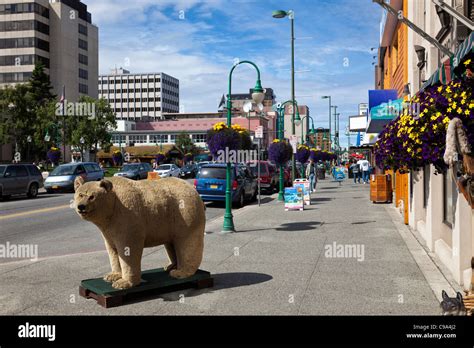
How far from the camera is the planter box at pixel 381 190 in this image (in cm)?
2041

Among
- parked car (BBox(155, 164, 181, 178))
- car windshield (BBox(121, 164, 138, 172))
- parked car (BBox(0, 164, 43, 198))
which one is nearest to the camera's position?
parked car (BBox(0, 164, 43, 198))

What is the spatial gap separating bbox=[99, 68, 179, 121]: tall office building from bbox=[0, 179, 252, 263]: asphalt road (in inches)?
5663

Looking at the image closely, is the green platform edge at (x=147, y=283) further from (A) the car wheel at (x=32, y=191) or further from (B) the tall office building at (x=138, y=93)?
(B) the tall office building at (x=138, y=93)

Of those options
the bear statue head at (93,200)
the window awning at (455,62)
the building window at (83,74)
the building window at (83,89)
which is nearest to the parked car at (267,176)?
the window awning at (455,62)

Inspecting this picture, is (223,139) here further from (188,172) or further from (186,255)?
(188,172)

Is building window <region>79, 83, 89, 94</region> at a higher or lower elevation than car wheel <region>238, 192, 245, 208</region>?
higher

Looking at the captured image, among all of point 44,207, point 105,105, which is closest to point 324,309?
point 44,207

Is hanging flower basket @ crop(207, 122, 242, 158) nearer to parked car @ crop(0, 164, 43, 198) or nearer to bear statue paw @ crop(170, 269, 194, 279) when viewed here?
bear statue paw @ crop(170, 269, 194, 279)

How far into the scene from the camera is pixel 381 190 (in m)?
20.4

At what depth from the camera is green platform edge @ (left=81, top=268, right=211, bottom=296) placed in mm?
6164

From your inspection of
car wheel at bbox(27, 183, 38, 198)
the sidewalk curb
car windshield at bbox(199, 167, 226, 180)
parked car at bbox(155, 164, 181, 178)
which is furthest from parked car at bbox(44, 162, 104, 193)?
the sidewalk curb

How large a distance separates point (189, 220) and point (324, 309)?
7.21 ft

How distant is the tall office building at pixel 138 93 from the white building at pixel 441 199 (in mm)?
150162
